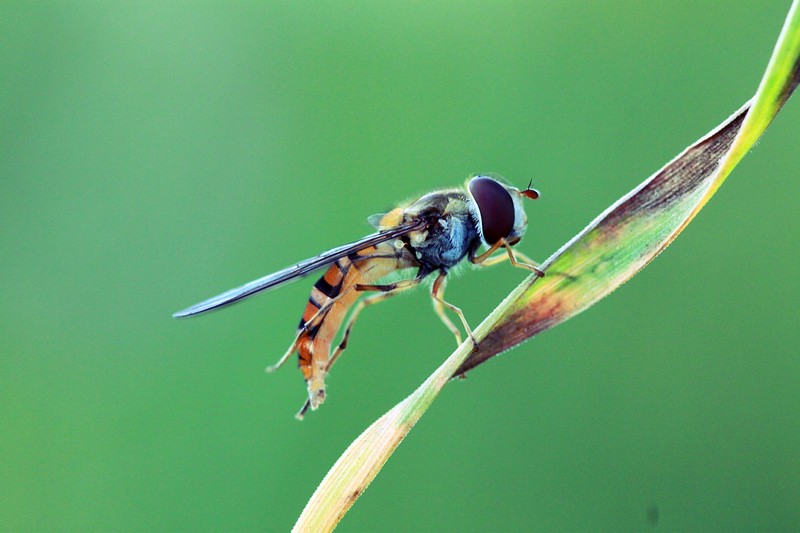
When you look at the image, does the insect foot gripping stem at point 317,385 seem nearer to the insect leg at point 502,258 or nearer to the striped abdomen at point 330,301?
the striped abdomen at point 330,301

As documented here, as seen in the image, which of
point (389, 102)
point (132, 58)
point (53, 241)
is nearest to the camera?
point (53, 241)

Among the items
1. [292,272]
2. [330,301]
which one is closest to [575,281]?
[292,272]

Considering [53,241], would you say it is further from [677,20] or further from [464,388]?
[677,20]

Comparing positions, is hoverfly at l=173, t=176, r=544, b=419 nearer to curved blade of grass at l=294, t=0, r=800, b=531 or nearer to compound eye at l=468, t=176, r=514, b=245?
compound eye at l=468, t=176, r=514, b=245

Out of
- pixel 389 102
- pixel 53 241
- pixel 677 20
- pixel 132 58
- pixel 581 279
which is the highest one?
pixel 132 58

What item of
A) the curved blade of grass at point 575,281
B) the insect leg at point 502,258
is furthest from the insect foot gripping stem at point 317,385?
the curved blade of grass at point 575,281

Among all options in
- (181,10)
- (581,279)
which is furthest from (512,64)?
(581,279)

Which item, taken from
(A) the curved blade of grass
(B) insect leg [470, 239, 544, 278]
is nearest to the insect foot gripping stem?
(B) insect leg [470, 239, 544, 278]

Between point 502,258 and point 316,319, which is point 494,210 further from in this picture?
point 316,319
